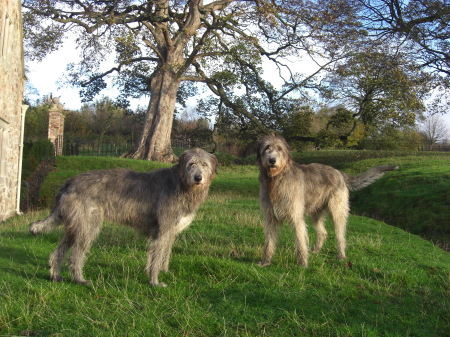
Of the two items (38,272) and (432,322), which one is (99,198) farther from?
(432,322)

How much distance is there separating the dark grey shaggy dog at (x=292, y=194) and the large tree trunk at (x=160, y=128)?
1729 centimetres

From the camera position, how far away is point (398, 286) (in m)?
6.24

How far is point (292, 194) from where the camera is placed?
7242 mm

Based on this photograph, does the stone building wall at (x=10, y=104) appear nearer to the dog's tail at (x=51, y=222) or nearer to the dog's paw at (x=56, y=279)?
the dog's tail at (x=51, y=222)

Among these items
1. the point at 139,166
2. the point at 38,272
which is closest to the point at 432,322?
the point at 38,272

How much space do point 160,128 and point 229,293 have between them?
1977 centimetres

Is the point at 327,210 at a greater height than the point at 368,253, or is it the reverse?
the point at 327,210

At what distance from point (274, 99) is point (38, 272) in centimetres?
2054

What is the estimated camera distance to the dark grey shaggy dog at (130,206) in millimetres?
6066

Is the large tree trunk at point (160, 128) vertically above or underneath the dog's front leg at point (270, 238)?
above

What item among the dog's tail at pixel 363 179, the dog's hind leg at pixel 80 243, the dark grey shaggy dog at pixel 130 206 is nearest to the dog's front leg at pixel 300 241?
the dark grey shaggy dog at pixel 130 206

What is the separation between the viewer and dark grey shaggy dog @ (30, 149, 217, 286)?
19.9ft

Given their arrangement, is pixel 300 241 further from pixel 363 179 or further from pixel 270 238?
pixel 363 179

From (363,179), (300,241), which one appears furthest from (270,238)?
(363,179)
